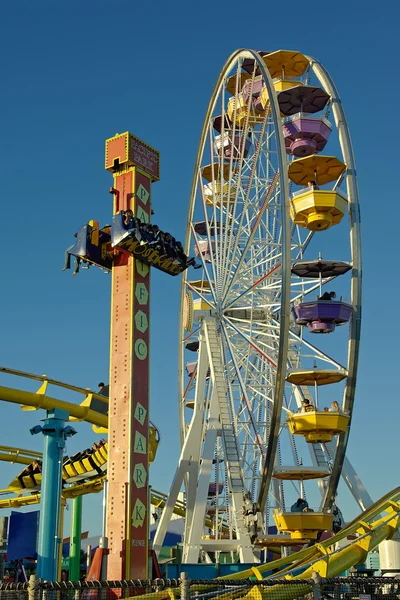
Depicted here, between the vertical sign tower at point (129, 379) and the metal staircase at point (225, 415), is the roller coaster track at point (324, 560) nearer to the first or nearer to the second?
the vertical sign tower at point (129, 379)

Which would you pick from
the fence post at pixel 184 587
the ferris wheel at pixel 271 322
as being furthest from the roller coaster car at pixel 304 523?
the fence post at pixel 184 587

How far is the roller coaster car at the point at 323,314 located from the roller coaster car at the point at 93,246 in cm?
513

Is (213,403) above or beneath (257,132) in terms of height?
beneath

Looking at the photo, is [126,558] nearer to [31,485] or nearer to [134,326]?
[134,326]

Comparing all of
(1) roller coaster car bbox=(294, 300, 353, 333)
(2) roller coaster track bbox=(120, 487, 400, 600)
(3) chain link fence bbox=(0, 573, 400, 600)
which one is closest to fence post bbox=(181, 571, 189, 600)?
(3) chain link fence bbox=(0, 573, 400, 600)

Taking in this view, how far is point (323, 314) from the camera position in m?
19.6

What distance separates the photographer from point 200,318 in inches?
890

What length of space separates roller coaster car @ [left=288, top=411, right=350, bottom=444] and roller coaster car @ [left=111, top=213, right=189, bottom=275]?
4972 millimetres

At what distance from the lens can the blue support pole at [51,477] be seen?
54.6 feet

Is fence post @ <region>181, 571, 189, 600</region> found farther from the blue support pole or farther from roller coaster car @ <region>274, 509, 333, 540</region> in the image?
roller coaster car @ <region>274, 509, 333, 540</region>

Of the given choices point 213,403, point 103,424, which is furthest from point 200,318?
point 103,424

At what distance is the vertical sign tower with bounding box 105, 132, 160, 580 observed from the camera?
1526cm

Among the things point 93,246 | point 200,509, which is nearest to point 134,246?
point 93,246

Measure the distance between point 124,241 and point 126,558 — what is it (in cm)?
615
